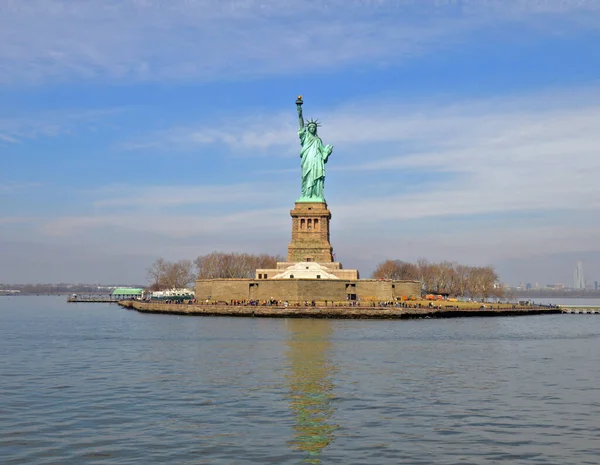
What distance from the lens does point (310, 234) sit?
284 ft

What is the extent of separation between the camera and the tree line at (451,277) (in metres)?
118

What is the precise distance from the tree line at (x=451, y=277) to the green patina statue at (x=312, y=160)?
34.2 meters

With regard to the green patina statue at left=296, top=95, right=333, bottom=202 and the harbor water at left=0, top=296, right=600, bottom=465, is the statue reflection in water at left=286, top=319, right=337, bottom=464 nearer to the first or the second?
the harbor water at left=0, top=296, right=600, bottom=465

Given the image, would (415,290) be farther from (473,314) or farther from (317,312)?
(317,312)

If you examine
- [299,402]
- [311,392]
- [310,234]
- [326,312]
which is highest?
[310,234]

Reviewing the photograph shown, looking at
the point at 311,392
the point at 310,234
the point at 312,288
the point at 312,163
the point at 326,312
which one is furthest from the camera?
the point at 312,163

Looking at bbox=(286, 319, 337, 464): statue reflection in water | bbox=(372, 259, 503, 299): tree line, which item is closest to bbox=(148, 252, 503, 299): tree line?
bbox=(372, 259, 503, 299): tree line

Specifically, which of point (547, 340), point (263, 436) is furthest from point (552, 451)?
point (547, 340)

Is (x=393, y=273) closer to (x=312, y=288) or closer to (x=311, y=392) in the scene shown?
(x=312, y=288)

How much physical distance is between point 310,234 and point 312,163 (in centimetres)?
860

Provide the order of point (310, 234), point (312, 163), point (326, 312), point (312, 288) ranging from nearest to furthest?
point (326, 312)
point (312, 288)
point (310, 234)
point (312, 163)

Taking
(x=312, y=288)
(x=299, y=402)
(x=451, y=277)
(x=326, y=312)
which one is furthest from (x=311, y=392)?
(x=451, y=277)

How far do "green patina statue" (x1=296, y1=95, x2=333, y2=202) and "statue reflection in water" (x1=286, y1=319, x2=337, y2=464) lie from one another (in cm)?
4325

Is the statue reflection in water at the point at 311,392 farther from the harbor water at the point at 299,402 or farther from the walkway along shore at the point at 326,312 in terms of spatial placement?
the walkway along shore at the point at 326,312
